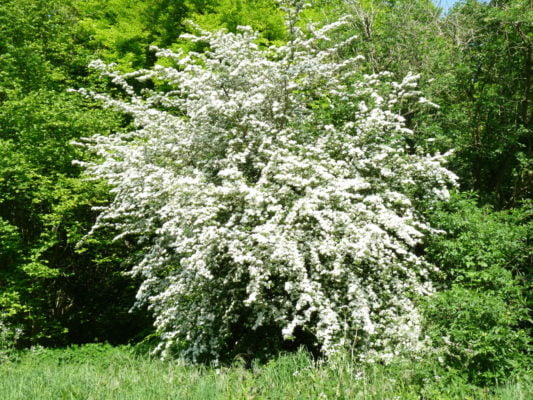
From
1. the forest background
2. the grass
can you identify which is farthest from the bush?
the grass

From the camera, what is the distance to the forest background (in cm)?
547

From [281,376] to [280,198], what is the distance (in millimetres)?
2257

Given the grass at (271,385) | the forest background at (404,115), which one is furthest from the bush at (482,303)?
the grass at (271,385)

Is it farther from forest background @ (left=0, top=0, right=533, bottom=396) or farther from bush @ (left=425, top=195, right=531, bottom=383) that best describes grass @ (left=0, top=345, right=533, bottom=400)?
forest background @ (left=0, top=0, right=533, bottom=396)

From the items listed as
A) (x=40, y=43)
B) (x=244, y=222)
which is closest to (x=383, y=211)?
(x=244, y=222)

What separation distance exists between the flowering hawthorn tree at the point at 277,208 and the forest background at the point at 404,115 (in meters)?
0.68

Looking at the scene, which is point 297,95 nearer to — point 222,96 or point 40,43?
point 222,96

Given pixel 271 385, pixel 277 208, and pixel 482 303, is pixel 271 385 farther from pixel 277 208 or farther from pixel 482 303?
pixel 482 303

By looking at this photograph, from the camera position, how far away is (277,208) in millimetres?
5637

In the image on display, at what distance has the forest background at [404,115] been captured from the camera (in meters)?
5.47

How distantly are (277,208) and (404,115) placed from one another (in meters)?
4.87

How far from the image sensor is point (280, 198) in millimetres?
5934

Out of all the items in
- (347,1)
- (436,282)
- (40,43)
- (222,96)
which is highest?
(40,43)

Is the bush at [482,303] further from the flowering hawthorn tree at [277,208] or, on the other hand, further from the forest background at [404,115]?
the flowering hawthorn tree at [277,208]
